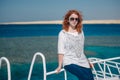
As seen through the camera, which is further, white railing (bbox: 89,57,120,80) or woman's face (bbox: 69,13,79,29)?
white railing (bbox: 89,57,120,80)

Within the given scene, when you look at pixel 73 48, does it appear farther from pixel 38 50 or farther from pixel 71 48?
pixel 38 50

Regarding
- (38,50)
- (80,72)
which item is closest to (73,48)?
(80,72)

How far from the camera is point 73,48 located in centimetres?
333

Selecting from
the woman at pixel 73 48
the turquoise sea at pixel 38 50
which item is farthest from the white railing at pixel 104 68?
the turquoise sea at pixel 38 50

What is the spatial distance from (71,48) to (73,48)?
0.02 meters

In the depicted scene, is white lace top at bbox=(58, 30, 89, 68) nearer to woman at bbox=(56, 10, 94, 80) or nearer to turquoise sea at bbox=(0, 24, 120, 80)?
woman at bbox=(56, 10, 94, 80)

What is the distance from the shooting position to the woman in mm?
3271

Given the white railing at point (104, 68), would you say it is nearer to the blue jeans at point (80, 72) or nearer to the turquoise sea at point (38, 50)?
the blue jeans at point (80, 72)

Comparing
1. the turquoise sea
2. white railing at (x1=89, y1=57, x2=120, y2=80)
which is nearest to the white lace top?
white railing at (x1=89, y1=57, x2=120, y2=80)

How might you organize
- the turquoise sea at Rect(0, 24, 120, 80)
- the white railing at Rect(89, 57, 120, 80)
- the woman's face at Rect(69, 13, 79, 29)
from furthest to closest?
the turquoise sea at Rect(0, 24, 120, 80) → the white railing at Rect(89, 57, 120, 80) → the woman's face at Rect(69, 13, 79, 29)

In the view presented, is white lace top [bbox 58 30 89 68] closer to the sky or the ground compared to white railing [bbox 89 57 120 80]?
closer to the sky

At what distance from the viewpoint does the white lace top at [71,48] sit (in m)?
3.31

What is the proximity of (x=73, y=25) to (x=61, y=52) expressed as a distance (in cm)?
32

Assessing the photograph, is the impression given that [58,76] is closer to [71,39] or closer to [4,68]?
[4,68]
